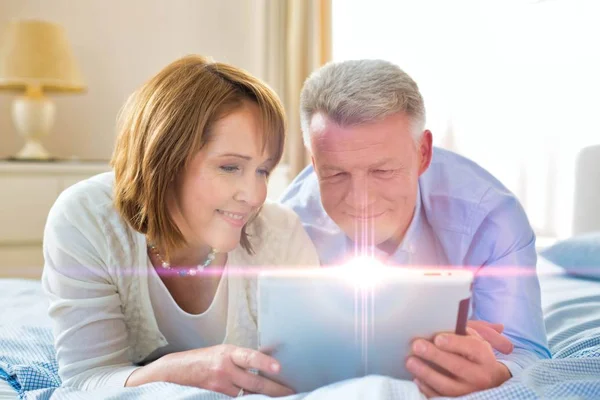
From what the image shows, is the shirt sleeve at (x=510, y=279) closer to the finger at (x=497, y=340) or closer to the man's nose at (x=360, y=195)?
the finger at (x=497, y=340)

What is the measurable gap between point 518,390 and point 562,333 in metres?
0.68

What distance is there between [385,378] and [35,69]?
2837 millimetres

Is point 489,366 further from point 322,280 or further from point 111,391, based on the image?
point 111,391

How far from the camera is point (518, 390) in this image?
82 centimetres

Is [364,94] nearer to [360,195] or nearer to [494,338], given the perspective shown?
[360,195]

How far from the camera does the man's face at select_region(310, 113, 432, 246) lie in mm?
1266

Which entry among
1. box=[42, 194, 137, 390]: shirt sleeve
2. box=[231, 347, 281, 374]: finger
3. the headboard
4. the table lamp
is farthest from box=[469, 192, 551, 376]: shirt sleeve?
the table lamp

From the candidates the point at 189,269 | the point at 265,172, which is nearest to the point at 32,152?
the point at 189,269

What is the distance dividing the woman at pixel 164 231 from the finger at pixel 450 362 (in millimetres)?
317

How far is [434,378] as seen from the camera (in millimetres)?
889

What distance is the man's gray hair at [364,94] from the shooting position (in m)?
1.27

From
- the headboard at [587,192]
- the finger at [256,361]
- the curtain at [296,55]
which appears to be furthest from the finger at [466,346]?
the curtain at [296,55]

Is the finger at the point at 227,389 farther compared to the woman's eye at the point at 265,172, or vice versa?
the woman's eye at the point at 265,172

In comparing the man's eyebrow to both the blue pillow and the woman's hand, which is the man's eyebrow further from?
the blue pillow
